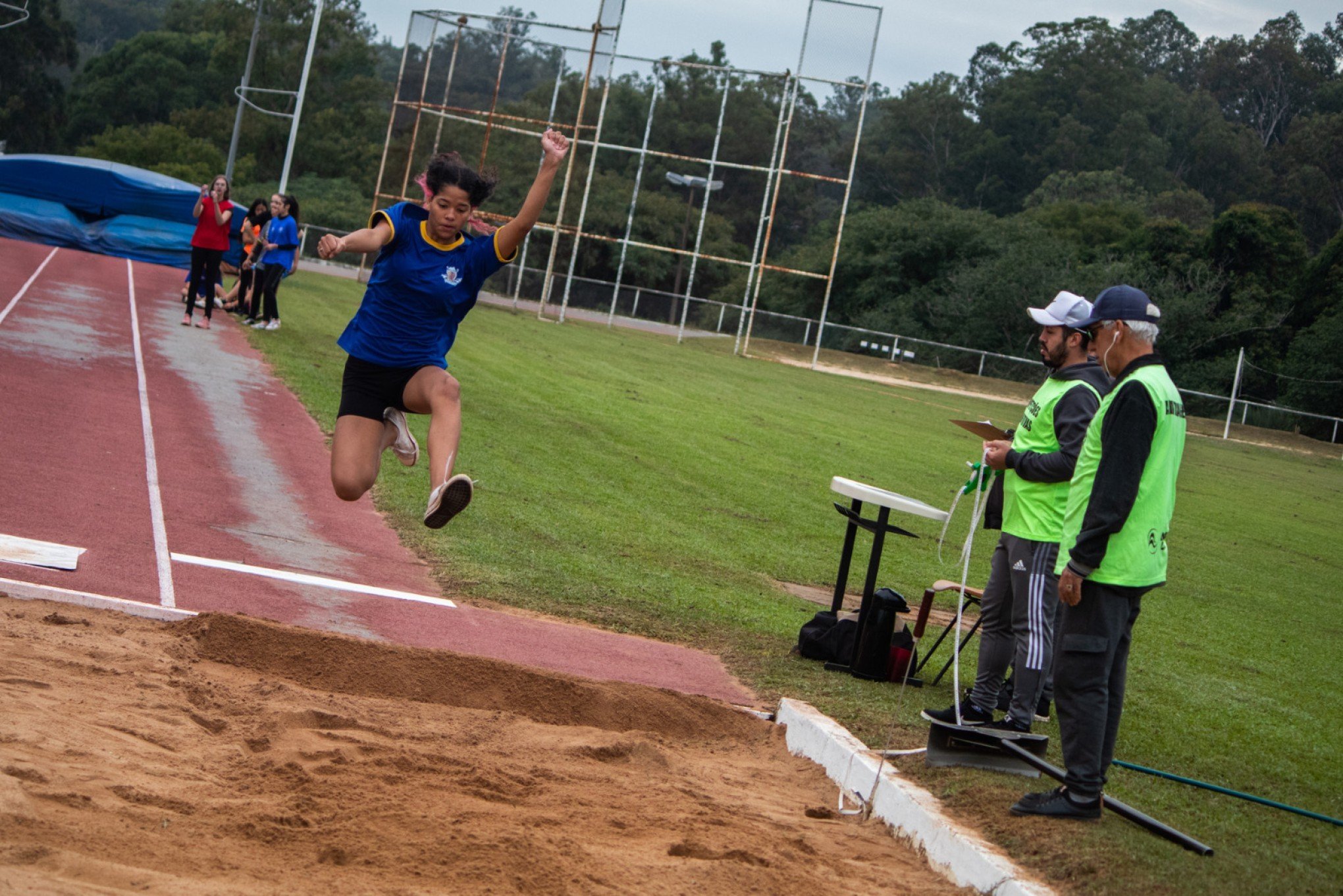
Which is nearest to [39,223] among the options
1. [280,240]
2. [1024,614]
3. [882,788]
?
[280,240]

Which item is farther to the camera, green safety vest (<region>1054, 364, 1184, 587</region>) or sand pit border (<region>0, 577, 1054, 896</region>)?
green safety vest (<region>1054, 364, 1184, 587</region>)

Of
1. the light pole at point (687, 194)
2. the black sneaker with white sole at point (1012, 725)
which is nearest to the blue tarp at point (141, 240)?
the light pole at point (687, 194)

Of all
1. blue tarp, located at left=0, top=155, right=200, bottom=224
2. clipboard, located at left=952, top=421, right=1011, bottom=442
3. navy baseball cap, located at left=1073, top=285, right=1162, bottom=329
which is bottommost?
clipboard, located at left=952, top=421, right=1011, bottom=442

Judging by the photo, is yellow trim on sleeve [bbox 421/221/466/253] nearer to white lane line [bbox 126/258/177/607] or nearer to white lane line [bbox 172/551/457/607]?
white lane line [bbox 126/258/177/607]

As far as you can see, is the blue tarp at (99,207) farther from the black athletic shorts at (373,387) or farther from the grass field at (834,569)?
the black athletic shorts at (373,387)

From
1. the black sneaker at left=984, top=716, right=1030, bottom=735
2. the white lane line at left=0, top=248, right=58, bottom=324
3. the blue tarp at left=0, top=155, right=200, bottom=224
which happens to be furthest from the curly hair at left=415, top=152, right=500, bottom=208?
the blue tarp at left=0, top=155, right=200, bottom=224

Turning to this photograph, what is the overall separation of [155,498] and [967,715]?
621cm

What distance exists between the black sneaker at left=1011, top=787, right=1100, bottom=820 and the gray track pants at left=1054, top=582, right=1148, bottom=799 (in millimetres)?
44

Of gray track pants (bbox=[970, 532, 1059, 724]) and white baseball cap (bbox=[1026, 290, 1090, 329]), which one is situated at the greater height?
white baseball cap (bbox=[1026, 290, 1090, 329])

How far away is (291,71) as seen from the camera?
8188cm

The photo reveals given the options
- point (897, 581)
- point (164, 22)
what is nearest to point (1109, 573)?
point (897, 581)

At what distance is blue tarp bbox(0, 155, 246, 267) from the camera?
31266 millimetres

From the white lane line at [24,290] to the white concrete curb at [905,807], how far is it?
14.3 m

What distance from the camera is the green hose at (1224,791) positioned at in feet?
→ 18.2
